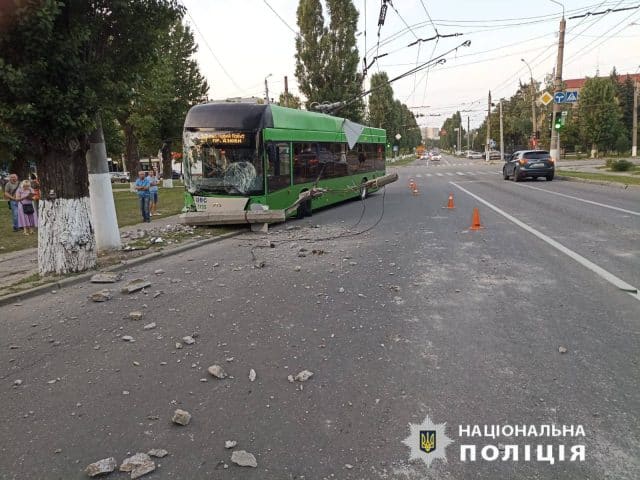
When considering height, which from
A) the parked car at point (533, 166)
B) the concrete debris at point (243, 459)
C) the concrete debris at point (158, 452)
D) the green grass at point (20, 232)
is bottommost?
the concrete debris at point (243, 459)

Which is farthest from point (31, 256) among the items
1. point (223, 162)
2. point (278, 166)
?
point (278, 166)

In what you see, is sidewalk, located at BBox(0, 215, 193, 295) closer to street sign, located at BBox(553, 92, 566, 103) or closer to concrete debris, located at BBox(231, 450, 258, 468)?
concrete debris, located at BBox(231, 450, 258, 468)

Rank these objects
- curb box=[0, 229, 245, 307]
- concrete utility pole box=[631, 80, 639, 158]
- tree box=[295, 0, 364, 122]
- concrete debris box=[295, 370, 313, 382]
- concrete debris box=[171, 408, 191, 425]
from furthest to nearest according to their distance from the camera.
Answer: concrete utility pole box=[631, 80, 639, 158]
tree box=[295, 0, 364, 122]
curb box=[0, 229, 245, 307]
concrete debris box=[295, 370, 313, 382]
concrete debris box=[171, 408, 191, 425]

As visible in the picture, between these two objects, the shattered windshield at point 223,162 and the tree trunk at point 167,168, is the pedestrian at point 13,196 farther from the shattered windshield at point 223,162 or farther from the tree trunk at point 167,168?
the tree trunk at point 167,168

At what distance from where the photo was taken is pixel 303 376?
3.91 metres

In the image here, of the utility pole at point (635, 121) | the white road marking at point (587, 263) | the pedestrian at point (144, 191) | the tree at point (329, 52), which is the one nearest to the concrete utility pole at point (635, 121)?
the utility pole at point (635, 121)

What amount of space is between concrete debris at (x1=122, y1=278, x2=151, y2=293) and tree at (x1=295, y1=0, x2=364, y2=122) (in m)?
31.8

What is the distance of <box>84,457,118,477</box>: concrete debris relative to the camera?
110 inches

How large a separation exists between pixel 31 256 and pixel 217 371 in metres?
8.16

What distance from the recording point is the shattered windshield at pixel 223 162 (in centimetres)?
1245

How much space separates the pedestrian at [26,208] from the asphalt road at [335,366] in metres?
7.41

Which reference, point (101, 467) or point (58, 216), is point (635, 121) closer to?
point (58, 216)

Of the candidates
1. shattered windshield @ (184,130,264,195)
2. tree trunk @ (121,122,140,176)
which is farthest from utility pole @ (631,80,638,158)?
shattered windshield @ (184,130,264,195)

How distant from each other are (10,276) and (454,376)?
7.93 m
